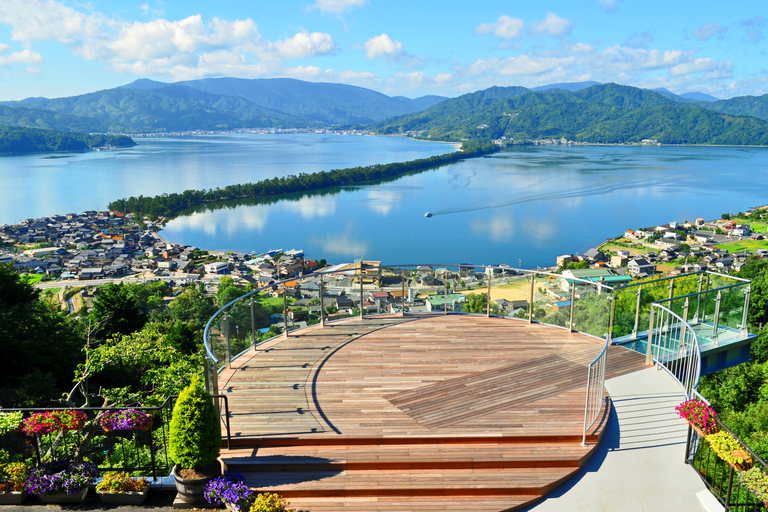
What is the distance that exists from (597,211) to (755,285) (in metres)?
64.5

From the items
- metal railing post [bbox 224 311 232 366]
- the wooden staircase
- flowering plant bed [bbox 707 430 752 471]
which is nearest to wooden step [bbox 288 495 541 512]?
the wooden staircase

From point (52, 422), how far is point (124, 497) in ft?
3.93

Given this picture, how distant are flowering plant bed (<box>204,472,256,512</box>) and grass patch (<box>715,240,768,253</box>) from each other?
8374cm

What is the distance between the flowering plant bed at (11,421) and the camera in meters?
5.21

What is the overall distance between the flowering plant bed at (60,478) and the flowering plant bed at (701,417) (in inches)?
243

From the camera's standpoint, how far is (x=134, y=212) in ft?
337

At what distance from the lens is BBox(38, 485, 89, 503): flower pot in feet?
15.8

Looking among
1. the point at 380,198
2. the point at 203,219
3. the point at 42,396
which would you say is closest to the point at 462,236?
the point at 380,198

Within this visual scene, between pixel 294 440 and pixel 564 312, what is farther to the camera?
pixel 564 312

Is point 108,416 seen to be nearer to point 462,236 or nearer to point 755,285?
point 755,285

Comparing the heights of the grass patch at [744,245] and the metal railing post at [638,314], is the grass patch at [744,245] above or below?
below

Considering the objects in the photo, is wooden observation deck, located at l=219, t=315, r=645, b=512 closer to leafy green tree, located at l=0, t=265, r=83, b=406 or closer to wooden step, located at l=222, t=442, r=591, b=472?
wooden step, located at l=222, t=442, r=591, b=472

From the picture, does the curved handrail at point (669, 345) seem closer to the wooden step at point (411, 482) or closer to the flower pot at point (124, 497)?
the wooden step at point (411, 482)

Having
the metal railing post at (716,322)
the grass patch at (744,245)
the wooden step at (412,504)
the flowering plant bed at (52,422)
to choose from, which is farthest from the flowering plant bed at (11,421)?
the grass patch at (744,245)
